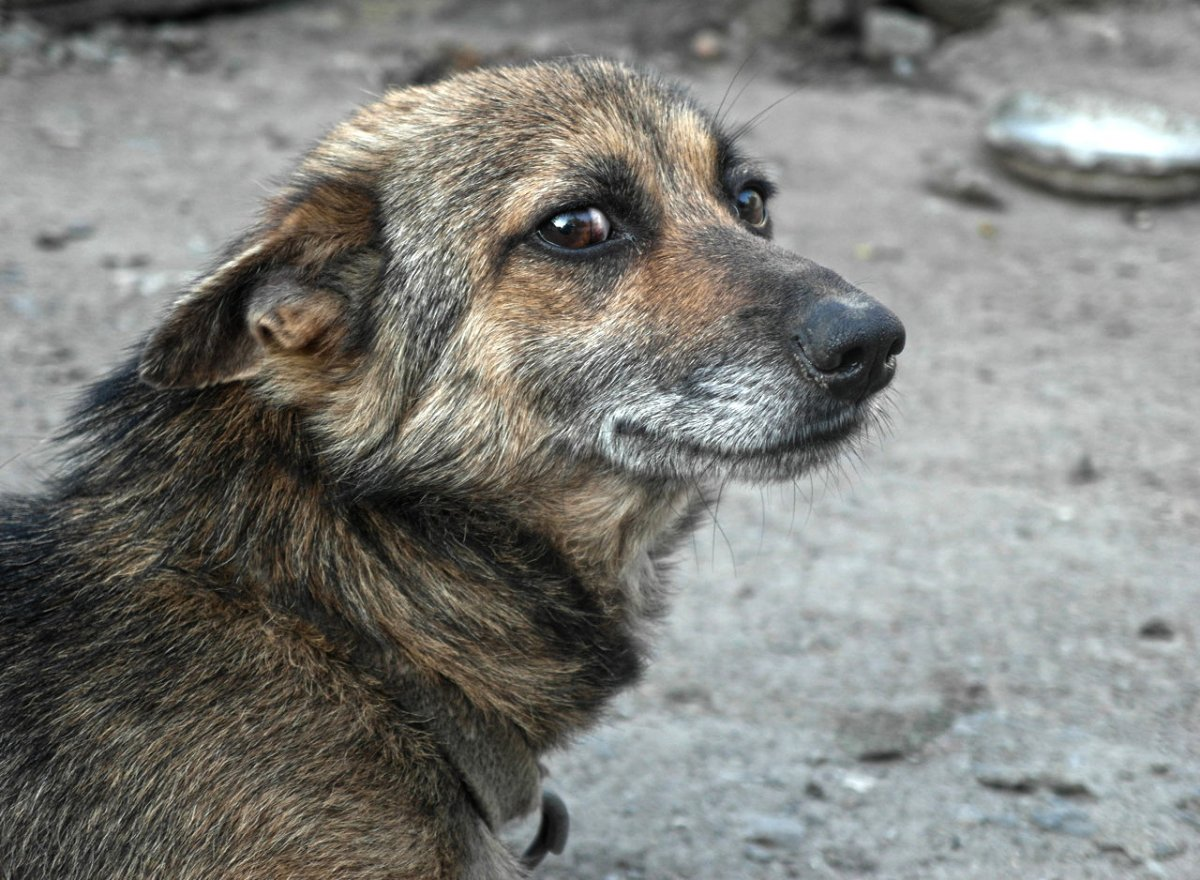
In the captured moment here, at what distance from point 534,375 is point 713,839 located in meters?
1.52

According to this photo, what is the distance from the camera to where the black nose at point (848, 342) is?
2.85 m

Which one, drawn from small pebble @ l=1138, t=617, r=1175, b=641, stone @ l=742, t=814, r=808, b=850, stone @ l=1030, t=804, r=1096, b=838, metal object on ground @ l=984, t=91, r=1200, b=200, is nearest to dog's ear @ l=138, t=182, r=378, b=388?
stone @ l=742, t=814, r=808, b=850

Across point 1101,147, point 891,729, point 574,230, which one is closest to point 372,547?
point 574,230

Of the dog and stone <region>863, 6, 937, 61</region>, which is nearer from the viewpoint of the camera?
the dog

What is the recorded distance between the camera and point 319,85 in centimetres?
927

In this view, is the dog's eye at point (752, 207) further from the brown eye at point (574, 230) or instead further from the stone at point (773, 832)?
the stone at point (773, 832)

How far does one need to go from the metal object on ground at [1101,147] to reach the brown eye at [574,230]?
633cm

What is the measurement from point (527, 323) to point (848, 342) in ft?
2.51

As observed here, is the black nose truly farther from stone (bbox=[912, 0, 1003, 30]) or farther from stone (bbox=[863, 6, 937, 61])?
stone (bbox=[912, 0, 1003, 30])

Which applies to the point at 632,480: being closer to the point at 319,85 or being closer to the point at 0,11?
the point at 319,85

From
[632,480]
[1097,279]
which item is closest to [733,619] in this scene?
[632,480]

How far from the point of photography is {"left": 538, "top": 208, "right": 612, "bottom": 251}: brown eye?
311 centimetres

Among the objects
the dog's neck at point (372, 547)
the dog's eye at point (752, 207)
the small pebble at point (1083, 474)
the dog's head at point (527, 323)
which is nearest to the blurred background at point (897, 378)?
the small pebble at point (1083, 474)

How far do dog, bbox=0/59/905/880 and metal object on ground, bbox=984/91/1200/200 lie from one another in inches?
239
